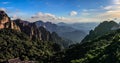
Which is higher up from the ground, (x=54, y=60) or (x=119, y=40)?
(x=119, y=40)

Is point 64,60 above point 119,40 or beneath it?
beneath

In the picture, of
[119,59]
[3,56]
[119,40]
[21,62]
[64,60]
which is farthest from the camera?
[3,56]

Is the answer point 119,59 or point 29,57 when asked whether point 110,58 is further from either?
point 29,57

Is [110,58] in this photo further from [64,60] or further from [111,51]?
[64,60]

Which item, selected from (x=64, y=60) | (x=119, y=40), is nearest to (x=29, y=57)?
(x=64, y=60)

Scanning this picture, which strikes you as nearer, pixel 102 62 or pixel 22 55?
pixel 102 62

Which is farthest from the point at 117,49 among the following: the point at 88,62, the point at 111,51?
the point at 88,62

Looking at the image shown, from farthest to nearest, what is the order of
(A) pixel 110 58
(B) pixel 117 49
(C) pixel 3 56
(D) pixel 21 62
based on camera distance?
(C) pixel 3 56
(D) pixel 21 62
(B) pixel 117 49
(A) pixel 110 58

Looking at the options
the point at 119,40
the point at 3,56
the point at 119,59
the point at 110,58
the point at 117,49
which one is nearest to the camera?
the point at 119,59

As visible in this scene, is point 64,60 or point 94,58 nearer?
point 94,58
